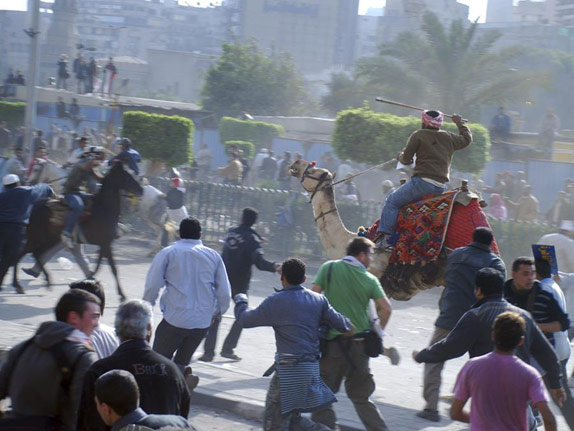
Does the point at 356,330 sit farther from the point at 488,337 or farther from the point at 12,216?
the point at 12,216

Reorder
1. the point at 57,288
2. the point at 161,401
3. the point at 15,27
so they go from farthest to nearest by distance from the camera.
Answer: the point at 15,27 → the point at 57,288 → the point at 161,401

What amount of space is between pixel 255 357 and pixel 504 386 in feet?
20.9

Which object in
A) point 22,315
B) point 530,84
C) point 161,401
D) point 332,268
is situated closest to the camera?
point 161,401

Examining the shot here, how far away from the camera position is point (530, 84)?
3284 centimetres

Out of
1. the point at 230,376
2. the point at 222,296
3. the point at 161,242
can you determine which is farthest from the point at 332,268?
the point at 161,242

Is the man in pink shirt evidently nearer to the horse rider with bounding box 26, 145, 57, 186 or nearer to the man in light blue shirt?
the man in light blue shirt

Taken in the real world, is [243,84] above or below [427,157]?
above

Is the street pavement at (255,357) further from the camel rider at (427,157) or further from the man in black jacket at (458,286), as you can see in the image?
the camel rider at (427,157)

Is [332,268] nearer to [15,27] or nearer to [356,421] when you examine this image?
[356,421]

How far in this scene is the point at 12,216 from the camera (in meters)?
13.8

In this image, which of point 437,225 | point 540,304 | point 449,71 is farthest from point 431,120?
point 449,71

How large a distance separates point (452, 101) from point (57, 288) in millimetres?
20956

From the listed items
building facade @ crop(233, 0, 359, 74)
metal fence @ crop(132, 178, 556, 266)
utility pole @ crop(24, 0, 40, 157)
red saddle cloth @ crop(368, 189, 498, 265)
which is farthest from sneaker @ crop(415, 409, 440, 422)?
building facade @ crop(233, 0, 359, 74)

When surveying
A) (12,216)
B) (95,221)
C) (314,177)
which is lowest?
(95,221)
